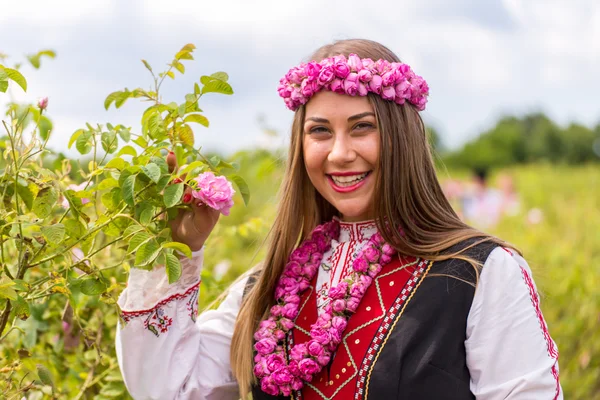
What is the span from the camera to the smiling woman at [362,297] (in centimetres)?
157

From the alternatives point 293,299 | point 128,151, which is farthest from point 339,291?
point 128,151

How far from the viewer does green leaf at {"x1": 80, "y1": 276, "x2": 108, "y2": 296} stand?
59.1 inches

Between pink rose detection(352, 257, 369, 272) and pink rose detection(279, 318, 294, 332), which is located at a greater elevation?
pink rose detection(352, 257, 369, 272)

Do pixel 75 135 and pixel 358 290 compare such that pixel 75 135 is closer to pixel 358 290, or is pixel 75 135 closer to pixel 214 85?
pixel 214 85

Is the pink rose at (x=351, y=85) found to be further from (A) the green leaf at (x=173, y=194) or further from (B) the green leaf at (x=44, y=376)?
(B) the green leaf at (x=44, y=376)

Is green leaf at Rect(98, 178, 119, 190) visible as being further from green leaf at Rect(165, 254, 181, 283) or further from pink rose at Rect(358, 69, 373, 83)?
pink rose at Rect(358, 69, 373, 83)

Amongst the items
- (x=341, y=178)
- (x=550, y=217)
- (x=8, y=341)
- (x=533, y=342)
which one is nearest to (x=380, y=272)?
(x=341, y=178)

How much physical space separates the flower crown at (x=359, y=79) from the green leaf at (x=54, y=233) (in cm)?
68

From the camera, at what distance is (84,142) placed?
5.25ft

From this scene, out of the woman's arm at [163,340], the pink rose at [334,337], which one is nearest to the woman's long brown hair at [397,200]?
the woman's arm at [163,340]

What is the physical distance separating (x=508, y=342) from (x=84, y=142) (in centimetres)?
101

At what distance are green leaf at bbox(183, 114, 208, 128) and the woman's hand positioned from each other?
0.28 feet

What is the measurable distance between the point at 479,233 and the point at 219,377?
75 cm

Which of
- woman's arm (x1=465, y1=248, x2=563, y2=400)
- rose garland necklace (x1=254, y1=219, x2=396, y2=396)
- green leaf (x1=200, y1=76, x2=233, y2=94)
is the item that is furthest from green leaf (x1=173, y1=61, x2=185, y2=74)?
woman's arm (x1=465, y1=248, x2=563, y2=400)
